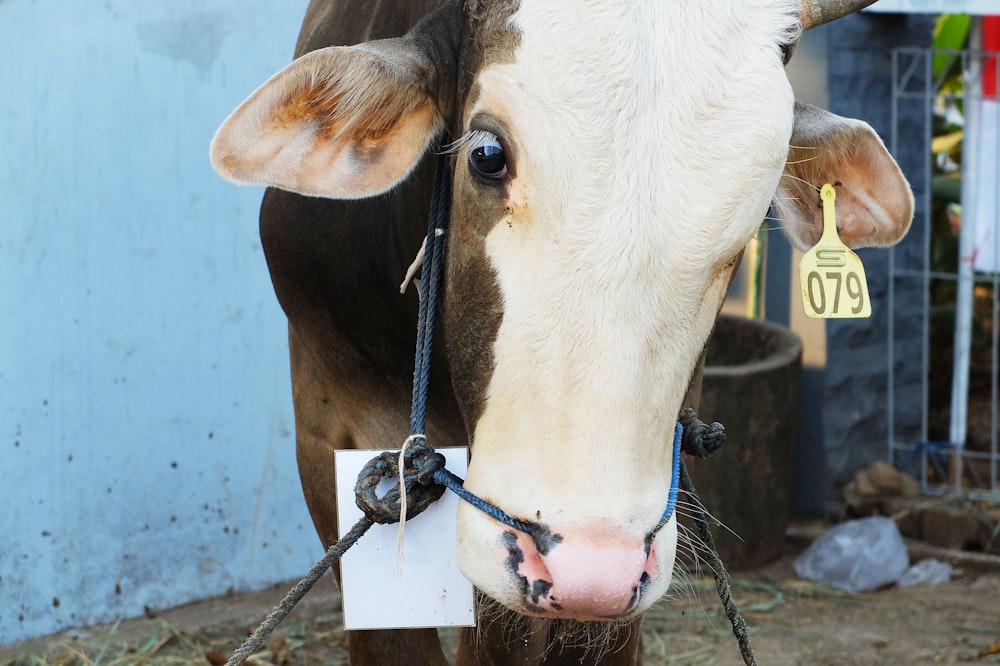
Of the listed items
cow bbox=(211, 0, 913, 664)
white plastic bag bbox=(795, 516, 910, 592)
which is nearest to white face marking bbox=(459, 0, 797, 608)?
cow bbox=(211, 0, 913, 664)

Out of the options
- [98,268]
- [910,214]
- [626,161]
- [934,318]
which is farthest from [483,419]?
[934,318]

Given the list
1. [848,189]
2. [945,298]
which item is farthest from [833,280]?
[945,298]

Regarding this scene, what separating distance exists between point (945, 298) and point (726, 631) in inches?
116

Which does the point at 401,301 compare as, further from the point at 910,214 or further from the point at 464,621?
the point at 910,214

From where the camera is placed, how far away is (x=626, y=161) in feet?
5.75

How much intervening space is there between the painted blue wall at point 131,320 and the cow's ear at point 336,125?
1.97 m

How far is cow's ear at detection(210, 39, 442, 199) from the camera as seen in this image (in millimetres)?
2045

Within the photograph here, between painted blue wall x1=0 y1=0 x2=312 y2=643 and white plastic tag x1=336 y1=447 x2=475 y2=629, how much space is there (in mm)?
2004

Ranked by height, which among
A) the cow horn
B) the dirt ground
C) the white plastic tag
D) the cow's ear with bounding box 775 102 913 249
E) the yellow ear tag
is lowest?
the dirt ground

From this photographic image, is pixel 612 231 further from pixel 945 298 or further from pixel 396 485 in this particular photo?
pixel 945 298

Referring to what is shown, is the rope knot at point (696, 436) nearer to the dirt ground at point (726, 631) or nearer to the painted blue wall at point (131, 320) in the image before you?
the dirt ground at point (726, 631)

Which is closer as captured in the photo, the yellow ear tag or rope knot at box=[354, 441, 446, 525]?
rope knot at box=[354, 441, 446, 525]

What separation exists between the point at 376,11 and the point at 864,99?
120 inches

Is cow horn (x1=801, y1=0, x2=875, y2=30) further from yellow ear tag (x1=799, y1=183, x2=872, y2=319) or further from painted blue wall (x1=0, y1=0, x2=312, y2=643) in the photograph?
painted blue wall (x1=0, y1=0, x2=312, y2=643)
